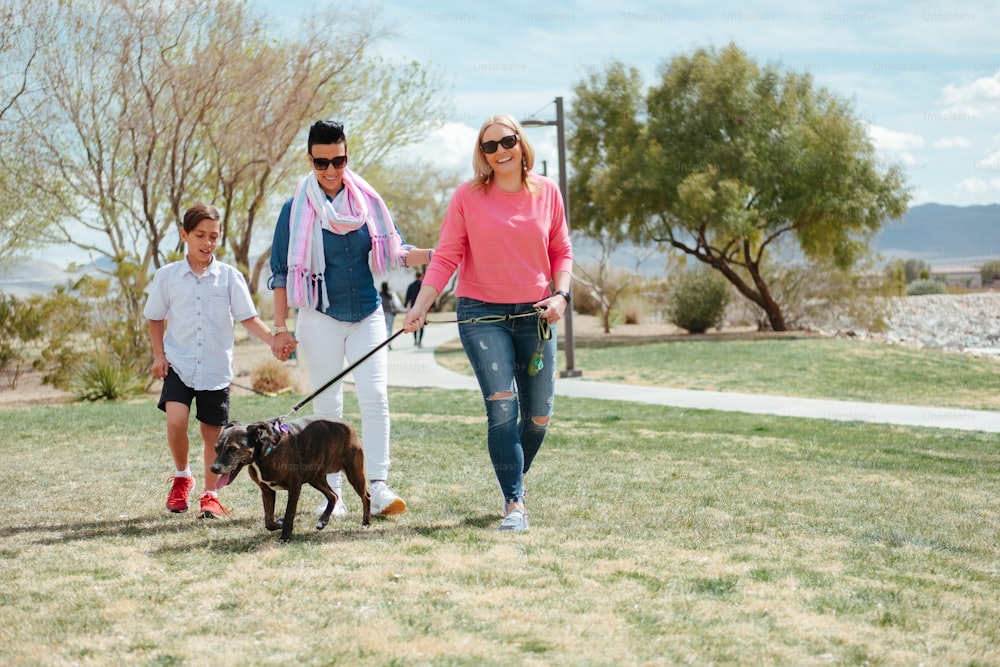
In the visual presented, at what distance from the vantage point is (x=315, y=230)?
529 cm

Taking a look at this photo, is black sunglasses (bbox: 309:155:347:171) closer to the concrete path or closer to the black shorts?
the black shorts

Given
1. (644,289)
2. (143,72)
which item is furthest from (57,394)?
(644,289)

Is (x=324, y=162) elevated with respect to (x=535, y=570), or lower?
elevated

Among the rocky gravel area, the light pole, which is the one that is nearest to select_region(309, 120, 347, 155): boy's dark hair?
the light pole

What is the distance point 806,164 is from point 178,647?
89.3 feet

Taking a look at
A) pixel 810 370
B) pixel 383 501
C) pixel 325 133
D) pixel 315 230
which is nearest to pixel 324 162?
pixel 325 133

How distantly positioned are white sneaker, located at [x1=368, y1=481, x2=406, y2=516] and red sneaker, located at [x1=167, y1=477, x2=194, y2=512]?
1184 mm

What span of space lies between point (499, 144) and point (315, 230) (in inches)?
41.8

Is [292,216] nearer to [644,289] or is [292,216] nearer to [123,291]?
[123,291]

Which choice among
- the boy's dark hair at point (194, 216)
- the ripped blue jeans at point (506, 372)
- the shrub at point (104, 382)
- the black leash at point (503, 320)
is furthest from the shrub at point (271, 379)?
the ripped blue jeans at point (506, 372)

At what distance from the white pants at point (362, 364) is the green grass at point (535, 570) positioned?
40 centimetres

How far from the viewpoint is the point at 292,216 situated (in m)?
5.30

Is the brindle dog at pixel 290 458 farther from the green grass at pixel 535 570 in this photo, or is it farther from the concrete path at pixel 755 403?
the concrete path at pixel 755 403

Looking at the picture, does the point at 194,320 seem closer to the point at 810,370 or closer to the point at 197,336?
the point at 197,336
